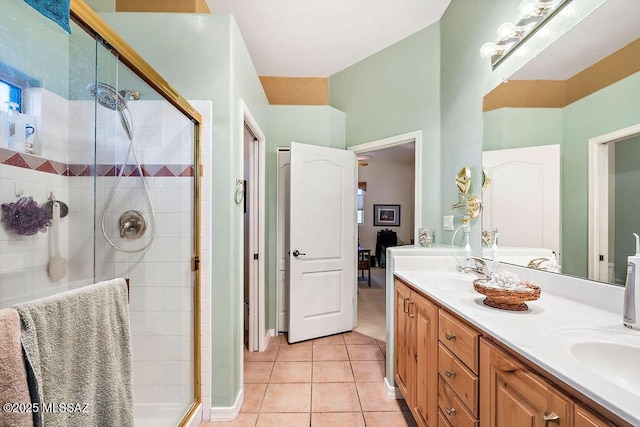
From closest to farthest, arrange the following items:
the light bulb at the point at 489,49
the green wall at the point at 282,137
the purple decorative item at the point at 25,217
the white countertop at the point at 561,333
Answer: the white countertop at the point at 561,333 → the purple decorative item at the point at 25,217 → the light bulb at the point at 489,49 → the green wall at the point at 282,137

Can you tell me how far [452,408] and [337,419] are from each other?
852 millimetres

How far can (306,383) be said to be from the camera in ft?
6.46

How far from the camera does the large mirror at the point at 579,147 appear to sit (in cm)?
93

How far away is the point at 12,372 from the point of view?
57cm

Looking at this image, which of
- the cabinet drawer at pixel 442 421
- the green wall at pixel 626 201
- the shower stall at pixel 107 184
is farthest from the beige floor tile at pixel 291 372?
the green wall at pixel 626 201

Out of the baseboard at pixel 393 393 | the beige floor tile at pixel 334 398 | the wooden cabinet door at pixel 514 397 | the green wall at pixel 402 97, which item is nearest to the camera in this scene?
the wooden cabinet door at pixel 514 397

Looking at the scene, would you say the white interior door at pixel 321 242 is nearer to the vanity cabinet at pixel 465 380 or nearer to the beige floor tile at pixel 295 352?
the beige floor tile at pixel 295 352

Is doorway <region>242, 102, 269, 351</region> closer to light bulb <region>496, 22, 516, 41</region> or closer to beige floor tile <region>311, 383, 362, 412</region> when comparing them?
beige floor tile <region>311, 383, 362, 412</region>

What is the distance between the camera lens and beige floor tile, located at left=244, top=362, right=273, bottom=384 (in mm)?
2027

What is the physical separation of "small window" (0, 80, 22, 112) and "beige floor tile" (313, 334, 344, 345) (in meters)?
2.69

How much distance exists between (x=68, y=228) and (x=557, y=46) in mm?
2688

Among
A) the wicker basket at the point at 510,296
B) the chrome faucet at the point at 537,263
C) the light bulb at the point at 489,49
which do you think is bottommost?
the wicker basket at the point at 510,296

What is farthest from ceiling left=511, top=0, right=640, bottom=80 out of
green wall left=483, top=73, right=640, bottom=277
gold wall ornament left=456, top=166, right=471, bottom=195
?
gold wall ornament left=456, top=166, right=471, bottom=195

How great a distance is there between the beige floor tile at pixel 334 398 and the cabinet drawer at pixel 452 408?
767 mm
